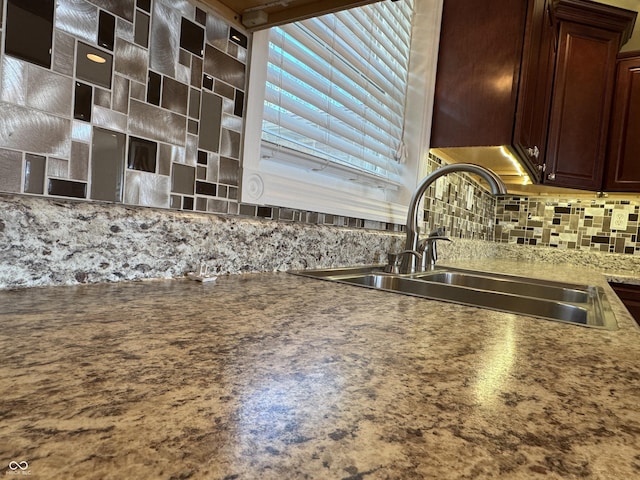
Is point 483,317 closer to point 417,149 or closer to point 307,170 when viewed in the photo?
point 307,170

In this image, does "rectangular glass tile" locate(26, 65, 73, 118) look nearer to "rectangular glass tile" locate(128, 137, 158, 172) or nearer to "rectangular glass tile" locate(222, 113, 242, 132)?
"rectangular glass tile" locate(128, 137, 158, 172)

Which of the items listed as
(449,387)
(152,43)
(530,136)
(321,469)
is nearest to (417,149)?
(530,136)

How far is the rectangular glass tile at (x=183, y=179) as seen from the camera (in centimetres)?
74

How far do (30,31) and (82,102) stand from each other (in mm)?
100

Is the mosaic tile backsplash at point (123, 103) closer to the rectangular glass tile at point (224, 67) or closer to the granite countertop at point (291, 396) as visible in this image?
the rectangular glass tile at point (224, 67)

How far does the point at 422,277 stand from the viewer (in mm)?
1339

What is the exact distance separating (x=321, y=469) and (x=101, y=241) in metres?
0.52

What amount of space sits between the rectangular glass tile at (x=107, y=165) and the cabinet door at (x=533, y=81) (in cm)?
146

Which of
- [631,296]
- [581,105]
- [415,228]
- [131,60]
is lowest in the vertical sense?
[631,296]

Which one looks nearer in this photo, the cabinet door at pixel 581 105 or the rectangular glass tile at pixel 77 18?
the rectangular glass tile at pixel 77 18

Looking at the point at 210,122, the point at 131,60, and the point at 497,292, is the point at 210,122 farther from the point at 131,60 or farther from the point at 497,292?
the point at 497,292

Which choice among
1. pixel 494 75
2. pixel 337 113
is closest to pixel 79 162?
pixel 337 113

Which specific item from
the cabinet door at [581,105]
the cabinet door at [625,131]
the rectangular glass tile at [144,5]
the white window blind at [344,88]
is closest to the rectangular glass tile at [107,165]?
the rectangular glass tile at [144,5]

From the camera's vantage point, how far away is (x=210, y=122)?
81cm
